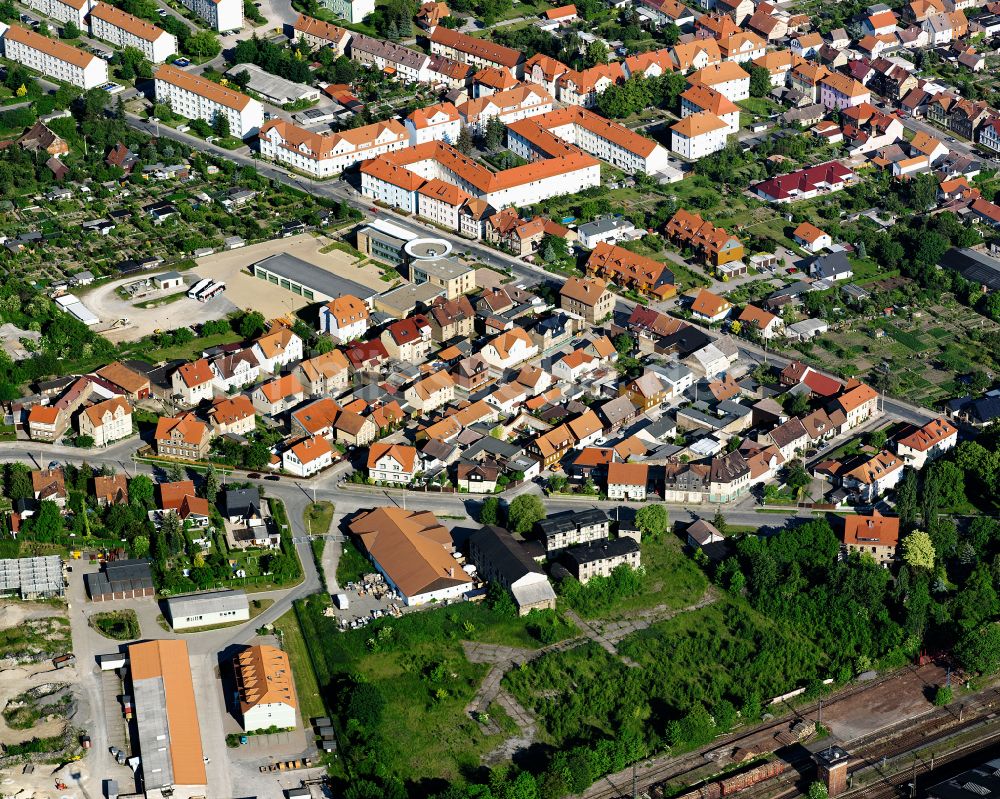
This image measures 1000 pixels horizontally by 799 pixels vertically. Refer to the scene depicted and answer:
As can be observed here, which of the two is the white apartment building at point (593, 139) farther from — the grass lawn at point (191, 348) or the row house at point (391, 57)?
the grass lawn at point (191, 348)

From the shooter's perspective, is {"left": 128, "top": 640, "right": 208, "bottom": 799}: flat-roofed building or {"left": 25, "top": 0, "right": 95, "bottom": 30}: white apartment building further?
{"left": 25, "top": 0, "right": 95, "bottom": 30}: white apartment building

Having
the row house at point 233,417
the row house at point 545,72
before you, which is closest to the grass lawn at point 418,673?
the row house at point 233,417

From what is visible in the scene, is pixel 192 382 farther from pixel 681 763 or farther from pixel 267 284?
pixel 681 763

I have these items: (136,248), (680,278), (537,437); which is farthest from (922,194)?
(136,248)

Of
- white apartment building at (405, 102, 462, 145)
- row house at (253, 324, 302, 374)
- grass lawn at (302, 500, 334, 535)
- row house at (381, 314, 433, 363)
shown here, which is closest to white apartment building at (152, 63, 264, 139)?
white apartment building at (405, 102, 462, 145)

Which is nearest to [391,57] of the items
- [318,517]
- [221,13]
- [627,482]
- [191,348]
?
[221,13]

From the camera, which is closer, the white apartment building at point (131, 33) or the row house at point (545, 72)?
the row house at point (545, 72)

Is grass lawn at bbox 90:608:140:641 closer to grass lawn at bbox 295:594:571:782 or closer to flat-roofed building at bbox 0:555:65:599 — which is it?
flat-roofed building at bbox 0:555:65:599
